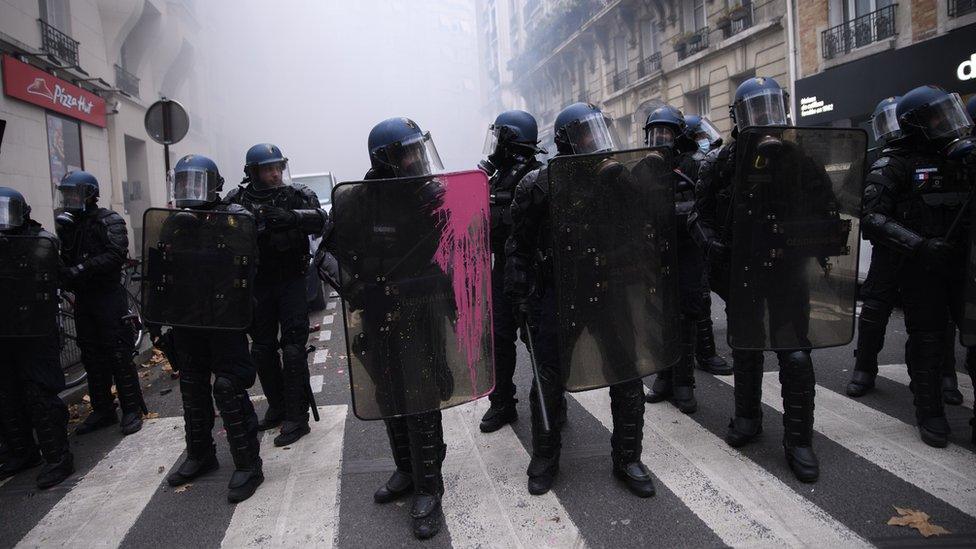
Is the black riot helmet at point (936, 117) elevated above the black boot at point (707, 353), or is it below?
above

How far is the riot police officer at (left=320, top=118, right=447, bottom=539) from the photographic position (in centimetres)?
255

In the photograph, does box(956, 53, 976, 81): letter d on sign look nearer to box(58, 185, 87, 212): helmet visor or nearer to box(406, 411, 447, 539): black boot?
box(406, 411, 447, 539): black boot

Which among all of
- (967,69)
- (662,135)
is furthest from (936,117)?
(967,69)

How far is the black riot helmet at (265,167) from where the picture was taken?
4.02m

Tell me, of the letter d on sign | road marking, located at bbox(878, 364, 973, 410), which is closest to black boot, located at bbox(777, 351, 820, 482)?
road marking, located at bbox(878, 364, 973, 410)

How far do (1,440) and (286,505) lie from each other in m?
2.27

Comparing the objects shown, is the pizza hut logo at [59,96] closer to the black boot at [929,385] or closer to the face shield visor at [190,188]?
the face shield visor at [190,188]

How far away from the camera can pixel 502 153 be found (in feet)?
12.7

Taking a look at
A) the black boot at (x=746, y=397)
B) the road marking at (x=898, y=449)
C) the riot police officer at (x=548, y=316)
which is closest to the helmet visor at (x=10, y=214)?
the riot police officer at (x=548, y=316)

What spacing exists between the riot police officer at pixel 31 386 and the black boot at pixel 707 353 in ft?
15.3

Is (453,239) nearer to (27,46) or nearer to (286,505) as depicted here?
(286,505)

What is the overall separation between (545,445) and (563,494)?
26cm

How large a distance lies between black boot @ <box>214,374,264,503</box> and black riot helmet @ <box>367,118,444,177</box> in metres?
1.49

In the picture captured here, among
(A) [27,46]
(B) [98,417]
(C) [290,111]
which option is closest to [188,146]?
(A) [27,46]
